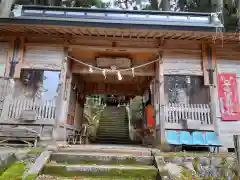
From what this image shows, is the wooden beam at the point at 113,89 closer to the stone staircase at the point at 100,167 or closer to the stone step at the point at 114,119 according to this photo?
the stone step at the point at 114,119

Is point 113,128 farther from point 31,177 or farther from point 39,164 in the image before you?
point 31,177

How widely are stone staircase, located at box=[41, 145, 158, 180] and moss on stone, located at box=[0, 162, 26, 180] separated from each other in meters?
0.47

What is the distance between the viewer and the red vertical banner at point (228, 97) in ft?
23.3

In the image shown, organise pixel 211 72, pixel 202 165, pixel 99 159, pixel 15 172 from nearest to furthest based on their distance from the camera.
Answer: pixel 15 172 → pixel 99 159 → pixel 202 165 → pixel 211 72

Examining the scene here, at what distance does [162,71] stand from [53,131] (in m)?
4.48

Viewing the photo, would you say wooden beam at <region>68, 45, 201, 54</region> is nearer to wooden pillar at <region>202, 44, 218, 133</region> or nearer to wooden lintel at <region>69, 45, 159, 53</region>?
wooden lintel at <region>69, 45, 159, 53</region>

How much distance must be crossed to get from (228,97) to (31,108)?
7.14 m

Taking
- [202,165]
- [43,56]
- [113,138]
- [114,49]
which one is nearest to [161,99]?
[114,49]

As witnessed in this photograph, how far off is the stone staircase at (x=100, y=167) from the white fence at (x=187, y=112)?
2.40 m

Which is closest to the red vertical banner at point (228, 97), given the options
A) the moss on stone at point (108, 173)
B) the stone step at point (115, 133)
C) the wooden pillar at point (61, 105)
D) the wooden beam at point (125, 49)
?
the wooden beam at point (125, 49)

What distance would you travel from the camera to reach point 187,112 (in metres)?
7.03

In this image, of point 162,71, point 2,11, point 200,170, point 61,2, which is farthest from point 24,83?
point 61,2

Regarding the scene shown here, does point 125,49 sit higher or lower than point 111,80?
higher

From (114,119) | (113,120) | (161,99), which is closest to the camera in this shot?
(161,99)
